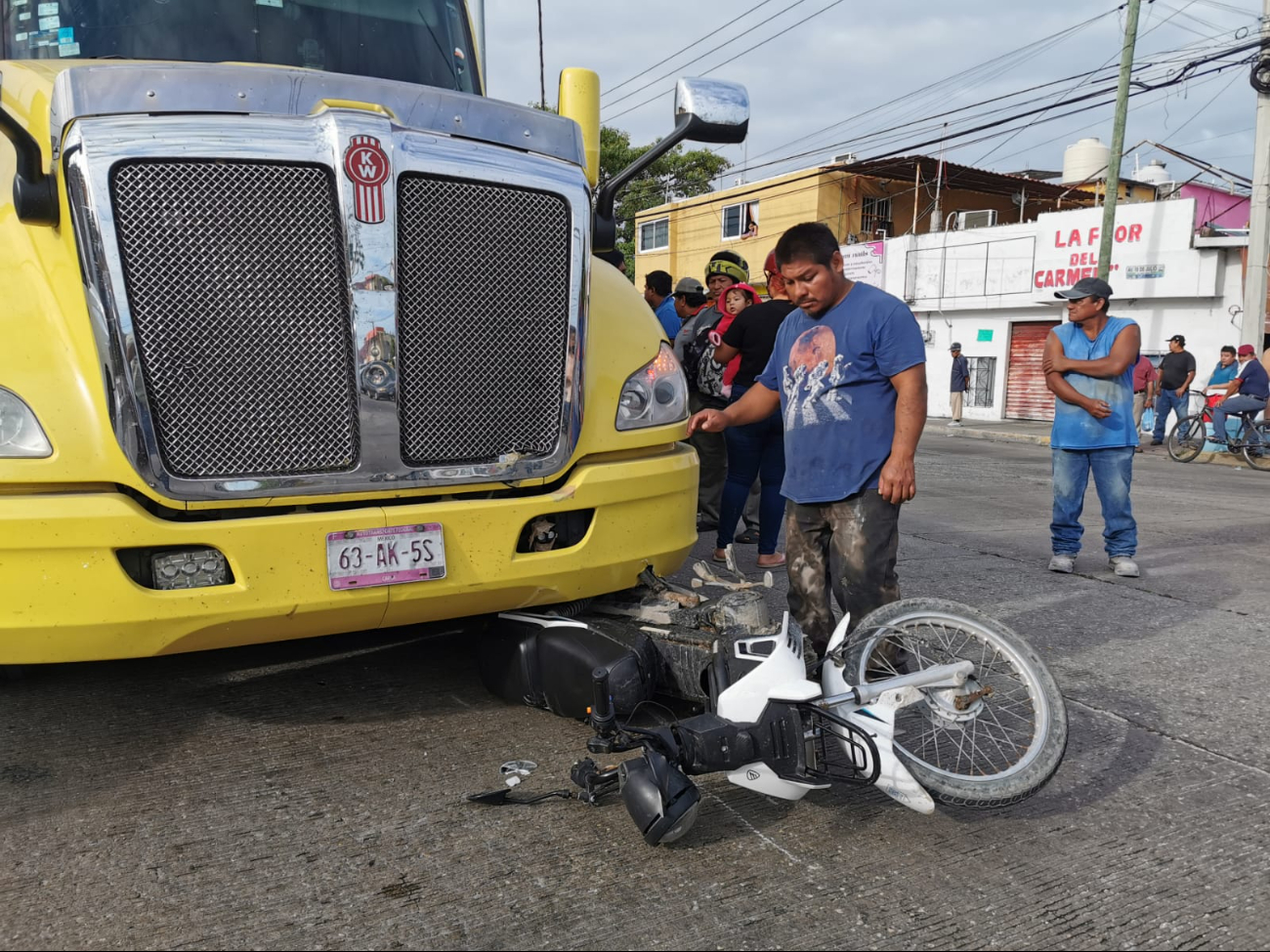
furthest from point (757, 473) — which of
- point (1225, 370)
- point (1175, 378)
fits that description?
point (1225, 370)

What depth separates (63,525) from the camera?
249cm

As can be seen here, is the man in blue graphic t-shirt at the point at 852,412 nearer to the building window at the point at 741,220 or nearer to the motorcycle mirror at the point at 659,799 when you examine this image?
the motorcycle mirror at the point at 659,799

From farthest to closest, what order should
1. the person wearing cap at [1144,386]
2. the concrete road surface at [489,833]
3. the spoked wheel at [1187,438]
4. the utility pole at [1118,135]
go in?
the utility pole at [1118,135] < the person wearing cap at [1144,386] < the spoked wheel at [1187,438] < the concrete road surface at [489,833]


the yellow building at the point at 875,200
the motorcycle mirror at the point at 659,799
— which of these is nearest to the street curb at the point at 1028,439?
the yellow building at the point at 875,200

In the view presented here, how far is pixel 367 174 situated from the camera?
2.75 meters

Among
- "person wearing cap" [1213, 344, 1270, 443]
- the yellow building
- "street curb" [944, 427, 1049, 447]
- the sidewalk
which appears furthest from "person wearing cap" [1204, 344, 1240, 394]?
the yellow building

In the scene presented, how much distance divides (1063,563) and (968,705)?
3.61 meters

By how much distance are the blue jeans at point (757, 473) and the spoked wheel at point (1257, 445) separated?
12491mm

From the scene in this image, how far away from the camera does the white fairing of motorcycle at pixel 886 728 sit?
255 centimetres

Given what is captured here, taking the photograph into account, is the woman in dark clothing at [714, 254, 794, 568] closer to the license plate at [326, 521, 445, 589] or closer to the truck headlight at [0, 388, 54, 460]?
the license plate at [326, 521, 445, 589]

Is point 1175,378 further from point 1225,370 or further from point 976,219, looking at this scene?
point 976,219

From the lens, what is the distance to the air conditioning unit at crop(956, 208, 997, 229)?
2764cm

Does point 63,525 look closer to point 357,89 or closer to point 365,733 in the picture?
point 365,733

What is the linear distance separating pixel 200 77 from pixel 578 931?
2419 millimetres
